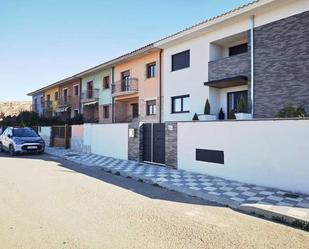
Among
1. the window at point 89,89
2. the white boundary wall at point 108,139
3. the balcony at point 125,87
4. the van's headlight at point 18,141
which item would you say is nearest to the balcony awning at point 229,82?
the white boundary wall at point 108,139

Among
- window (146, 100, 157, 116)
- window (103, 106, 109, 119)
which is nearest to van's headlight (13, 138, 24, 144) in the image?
window (146, 100, 157, 116)

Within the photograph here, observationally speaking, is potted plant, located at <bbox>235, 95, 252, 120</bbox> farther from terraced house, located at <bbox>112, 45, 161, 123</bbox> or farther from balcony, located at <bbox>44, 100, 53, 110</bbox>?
balcony, located at <bbox>44, 100, 53, 110</bbox>

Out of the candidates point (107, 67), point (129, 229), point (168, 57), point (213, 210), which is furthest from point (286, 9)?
point (107, 67)

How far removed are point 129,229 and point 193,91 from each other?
1310 cm

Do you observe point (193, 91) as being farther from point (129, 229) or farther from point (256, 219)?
point (129, 229)

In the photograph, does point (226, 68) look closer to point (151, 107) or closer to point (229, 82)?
point (229, 82)

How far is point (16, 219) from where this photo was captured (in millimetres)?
5133

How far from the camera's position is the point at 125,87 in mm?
23688

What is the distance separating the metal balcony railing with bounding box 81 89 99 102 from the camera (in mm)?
27719

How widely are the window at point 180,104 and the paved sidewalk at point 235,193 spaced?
7.18m

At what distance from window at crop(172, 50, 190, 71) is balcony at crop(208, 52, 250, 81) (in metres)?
2.04

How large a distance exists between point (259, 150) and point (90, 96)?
22802 mm

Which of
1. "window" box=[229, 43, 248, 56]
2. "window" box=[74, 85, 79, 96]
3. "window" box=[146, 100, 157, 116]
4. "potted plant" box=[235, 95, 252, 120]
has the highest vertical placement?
"window" box=[229, 43, 248, 56]

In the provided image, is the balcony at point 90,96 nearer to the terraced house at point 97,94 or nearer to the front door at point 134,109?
the terraced house at point 97,94
